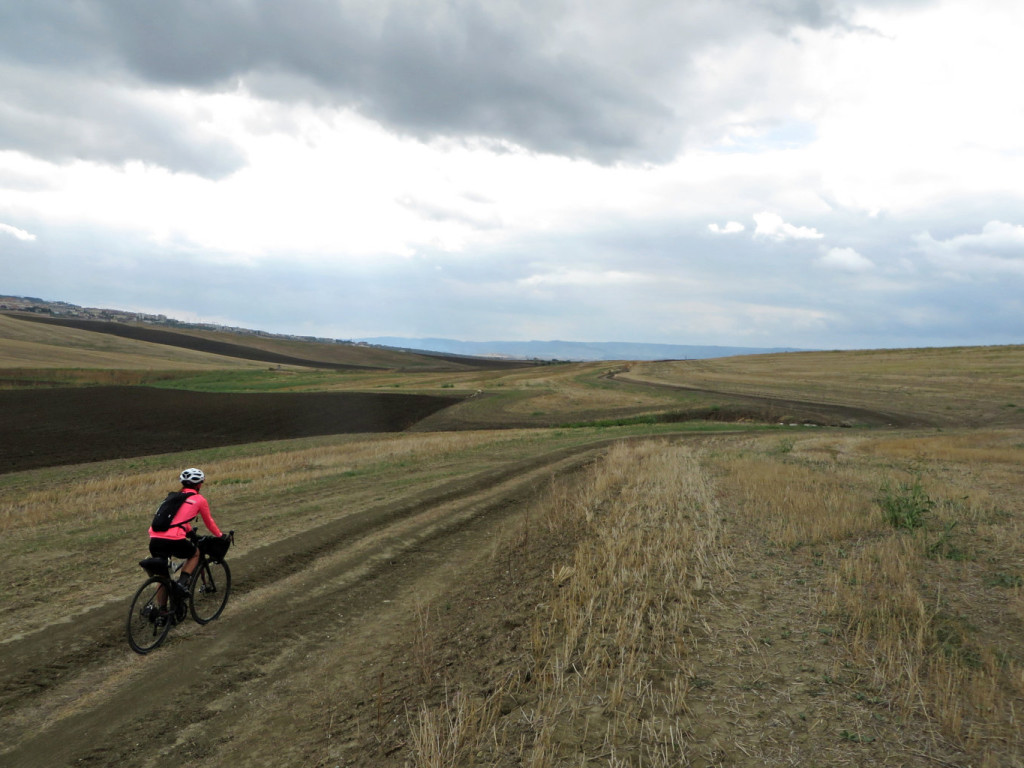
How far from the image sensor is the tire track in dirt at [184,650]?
659 cm

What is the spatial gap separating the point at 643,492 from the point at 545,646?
10102mm

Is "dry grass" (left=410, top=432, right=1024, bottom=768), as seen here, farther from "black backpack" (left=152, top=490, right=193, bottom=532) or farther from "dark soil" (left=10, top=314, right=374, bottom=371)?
"dark soil" (left=10, top=314, right=374, bottom=371)

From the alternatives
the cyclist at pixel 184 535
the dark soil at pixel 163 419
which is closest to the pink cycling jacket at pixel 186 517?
the cyclist at pixel 184 535

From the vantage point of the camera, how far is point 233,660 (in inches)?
328

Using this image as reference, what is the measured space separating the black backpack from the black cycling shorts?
236 millimetres

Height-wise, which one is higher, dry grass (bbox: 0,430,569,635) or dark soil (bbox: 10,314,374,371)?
dark soil (bbox: 10,314,374,371)

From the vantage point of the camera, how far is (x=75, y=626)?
9055 mm

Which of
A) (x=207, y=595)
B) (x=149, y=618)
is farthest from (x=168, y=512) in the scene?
(x=207, y=595)

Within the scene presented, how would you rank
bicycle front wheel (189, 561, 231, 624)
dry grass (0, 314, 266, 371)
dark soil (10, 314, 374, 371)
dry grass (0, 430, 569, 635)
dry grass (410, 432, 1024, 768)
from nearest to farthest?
dry grass (410, 432, 1024, 768), bicycle front wheel (189, 561, 231, 624), dry grass (0, 430, 569, 635), dry grass (0, 314, 266, 371), dark soil (10, 314, 374, 371)

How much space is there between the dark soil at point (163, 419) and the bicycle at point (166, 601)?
2805 cm

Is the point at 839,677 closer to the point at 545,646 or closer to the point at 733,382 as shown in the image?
the point at 545,646

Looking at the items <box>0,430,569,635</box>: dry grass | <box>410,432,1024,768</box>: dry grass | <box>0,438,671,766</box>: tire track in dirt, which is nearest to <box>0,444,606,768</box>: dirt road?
<box>0,438,671,766</box>: tire track in dirt

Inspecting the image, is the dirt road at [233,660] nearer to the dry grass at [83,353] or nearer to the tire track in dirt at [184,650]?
the tire track in dirt at [184,650]

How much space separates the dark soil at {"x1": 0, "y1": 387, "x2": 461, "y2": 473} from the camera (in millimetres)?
36625
